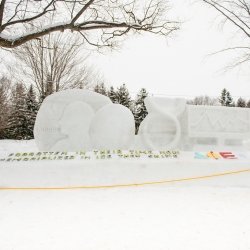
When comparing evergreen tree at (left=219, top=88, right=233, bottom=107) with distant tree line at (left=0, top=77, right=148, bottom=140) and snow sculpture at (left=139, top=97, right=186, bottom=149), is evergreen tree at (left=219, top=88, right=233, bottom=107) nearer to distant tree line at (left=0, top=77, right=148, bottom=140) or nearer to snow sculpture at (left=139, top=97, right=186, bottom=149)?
distant tree line at (left=0, top=77, right=148, bottom=140)

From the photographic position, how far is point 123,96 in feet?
101

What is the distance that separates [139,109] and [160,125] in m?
19.8

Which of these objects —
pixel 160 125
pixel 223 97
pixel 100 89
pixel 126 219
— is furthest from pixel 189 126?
pixel 223 97

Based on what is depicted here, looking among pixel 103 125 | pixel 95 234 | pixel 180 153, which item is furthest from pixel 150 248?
pixel 103 125

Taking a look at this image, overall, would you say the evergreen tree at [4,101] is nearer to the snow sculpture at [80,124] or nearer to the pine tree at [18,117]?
the pine tree at [18,117]

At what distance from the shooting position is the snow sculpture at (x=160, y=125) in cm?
1120

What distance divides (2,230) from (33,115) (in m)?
23.1

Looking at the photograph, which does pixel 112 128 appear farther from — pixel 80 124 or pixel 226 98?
pixel 226 98

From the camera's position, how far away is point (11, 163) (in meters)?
8.74

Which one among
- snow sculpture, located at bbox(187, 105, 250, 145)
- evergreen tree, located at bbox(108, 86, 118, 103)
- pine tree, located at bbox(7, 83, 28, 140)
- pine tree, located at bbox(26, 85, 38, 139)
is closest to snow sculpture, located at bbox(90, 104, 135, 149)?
snow sculpture, located at bbox(187, 105, 250, 145)

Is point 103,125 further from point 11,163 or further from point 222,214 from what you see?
point 222,214

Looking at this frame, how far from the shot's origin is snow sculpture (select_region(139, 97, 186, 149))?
1120 cm

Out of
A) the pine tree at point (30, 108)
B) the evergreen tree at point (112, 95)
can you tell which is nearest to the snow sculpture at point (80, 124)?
the pine tree at point (30, 108)

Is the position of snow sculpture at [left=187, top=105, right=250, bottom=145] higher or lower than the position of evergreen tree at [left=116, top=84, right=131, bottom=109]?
lower
